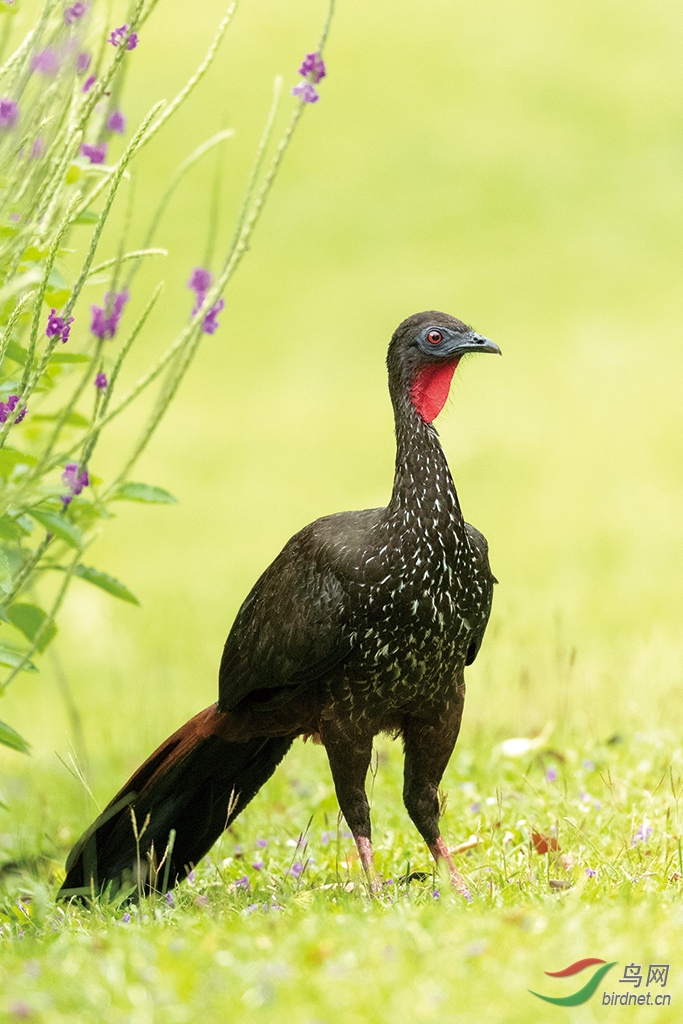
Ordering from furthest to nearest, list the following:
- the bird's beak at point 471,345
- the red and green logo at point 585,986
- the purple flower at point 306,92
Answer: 1. the bird's beak at point 471,345
2. the purple flower at point 306,92
3. the red and green logo at point 585,986

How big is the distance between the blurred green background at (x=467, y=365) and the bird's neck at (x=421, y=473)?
29 cm

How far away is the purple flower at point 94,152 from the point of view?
13.1 feet

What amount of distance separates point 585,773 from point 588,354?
6869mm

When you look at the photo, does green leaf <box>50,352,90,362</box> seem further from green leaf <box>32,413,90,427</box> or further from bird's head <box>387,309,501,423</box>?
bird's head <box>387,309,501,423</box>

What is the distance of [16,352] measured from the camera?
3.75 m

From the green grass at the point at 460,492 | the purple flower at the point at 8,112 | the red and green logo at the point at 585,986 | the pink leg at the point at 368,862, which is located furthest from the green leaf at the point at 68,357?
the red and green logo at the point at 585,986

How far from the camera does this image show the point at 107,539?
33.7 ft

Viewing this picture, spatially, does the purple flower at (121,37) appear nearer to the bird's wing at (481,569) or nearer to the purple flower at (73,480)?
the purple flower at (73,480)

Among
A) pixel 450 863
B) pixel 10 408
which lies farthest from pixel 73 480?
pixel 450 863

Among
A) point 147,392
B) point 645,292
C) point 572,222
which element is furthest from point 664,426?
point 147,392

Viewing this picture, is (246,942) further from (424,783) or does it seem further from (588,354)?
(588,354)

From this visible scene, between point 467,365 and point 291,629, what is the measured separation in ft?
10.1

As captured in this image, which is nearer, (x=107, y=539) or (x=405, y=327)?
(x=405, y=327)

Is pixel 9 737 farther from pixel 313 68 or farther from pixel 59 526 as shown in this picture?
pixel 313 68
